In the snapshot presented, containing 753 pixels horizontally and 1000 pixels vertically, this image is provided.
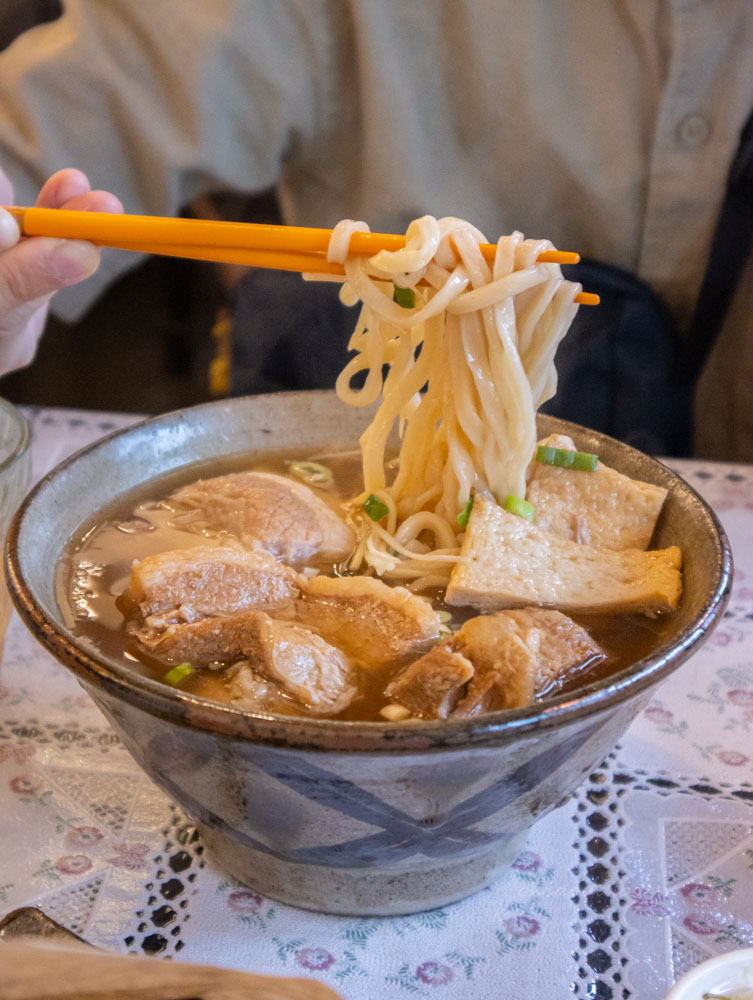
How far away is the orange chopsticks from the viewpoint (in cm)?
140

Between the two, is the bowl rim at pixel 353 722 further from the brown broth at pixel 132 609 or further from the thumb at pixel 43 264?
the thumb at pixel 43 264

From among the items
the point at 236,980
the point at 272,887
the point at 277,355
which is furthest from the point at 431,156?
the point at 236,980

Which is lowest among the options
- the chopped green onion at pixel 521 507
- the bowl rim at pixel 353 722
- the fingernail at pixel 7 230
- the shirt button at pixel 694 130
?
the chopped green onion at pixel 521 507

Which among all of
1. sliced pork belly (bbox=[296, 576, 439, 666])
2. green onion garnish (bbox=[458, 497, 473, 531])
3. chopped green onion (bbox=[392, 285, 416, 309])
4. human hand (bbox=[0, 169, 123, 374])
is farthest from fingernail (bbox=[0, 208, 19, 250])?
green onion garnish (bbox=[458, 497, 473, 531])

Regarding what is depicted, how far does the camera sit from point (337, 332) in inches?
121

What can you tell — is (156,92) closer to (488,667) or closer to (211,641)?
(211,641)

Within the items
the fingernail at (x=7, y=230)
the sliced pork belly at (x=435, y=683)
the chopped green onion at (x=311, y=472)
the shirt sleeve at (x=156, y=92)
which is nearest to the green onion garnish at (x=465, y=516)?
the chopped green onion at (x=311, y=472)

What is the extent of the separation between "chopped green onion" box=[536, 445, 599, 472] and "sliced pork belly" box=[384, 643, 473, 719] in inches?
21.9

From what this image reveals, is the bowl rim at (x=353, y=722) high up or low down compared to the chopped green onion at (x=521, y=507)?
up

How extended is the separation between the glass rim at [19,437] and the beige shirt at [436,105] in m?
1.61

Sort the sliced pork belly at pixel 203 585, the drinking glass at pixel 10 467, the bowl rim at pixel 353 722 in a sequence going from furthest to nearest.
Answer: the drinking glass at pixel 10 467 → the sliced pork belly at pixel 203 585 → the bowl rim at pixel 353 722

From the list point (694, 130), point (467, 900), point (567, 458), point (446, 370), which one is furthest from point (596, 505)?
point (694, 130)

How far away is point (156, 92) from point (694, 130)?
71.3 inches

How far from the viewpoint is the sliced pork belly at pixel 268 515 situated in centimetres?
154
